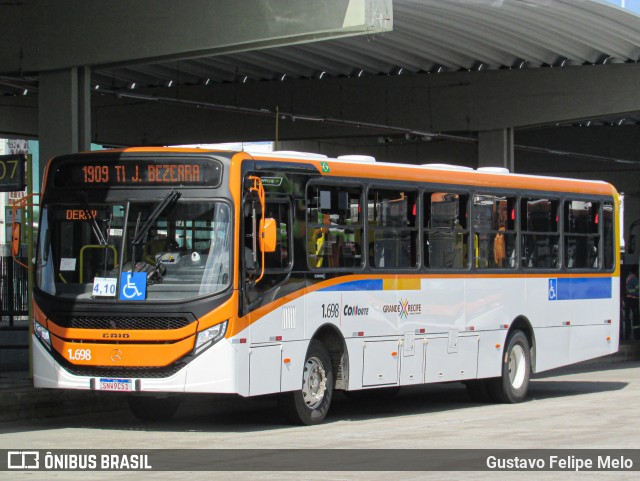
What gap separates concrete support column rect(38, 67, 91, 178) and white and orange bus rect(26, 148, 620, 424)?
5.45 meters

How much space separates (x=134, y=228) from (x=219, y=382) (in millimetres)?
1943

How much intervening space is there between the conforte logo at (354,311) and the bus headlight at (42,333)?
11.4 ft

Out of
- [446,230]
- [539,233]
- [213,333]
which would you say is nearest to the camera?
[213,333]

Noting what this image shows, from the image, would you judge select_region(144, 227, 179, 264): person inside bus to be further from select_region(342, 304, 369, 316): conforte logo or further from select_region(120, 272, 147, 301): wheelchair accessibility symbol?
select_region(342, 304, 369, 316): conforte logo

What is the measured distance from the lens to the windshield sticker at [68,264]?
15047 mm

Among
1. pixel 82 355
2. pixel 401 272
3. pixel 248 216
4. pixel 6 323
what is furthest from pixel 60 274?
pixel 6 323

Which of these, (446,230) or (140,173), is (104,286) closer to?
(140,173)

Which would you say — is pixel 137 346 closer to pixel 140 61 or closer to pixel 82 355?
pixel 82 355

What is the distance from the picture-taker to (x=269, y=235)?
14430 mm

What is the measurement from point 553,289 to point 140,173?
25.8 feet

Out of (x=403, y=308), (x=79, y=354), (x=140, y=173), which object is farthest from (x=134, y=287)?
(x=403, y=308)

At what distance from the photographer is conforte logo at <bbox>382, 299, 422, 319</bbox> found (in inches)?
664

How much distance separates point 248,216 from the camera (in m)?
14.6

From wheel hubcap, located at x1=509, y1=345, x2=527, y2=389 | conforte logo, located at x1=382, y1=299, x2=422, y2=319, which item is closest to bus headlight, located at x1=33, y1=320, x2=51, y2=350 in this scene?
conforte logo, located at x1=382, y1=299, x2=422, y2=319
